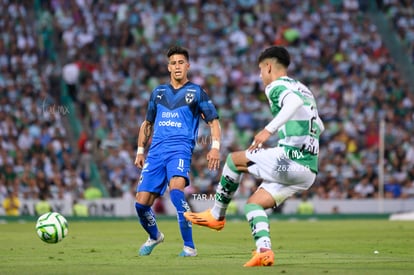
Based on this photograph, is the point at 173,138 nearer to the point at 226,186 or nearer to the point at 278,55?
the point at 226,186

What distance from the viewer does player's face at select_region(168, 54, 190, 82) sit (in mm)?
13891

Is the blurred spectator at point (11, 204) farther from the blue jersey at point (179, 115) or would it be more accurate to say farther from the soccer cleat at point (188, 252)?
the soccer cleat at point (188, 252)

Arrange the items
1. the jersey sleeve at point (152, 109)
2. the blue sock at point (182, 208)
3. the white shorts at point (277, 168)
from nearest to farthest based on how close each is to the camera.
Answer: the white shorts at point (277, 168) < the blue sock at point (182, 208) < the jersey sleeve at point (152, 109)

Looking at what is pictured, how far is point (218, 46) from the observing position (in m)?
36.0

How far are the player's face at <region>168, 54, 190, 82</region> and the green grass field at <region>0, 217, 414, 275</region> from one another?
245 cm

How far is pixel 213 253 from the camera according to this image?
14469mm

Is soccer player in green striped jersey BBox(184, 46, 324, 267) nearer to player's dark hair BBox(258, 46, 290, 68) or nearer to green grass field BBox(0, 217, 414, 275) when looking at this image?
player's dark hair BBox(258, 46, 290, 68)

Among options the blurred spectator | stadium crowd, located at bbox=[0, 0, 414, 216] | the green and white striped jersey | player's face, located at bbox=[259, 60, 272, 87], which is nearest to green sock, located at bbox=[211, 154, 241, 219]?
the green and white striped jersey

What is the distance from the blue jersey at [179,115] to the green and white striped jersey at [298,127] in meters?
2.75

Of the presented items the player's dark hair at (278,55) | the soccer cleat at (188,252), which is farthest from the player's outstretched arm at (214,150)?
the player's dark hair at (278,55)

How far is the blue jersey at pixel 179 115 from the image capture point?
45.2 feet

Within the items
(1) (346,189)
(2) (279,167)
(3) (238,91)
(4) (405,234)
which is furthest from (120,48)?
(2) (279,167)

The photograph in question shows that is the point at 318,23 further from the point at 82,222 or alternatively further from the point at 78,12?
the point at 82,222

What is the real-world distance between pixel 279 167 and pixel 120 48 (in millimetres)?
24481
